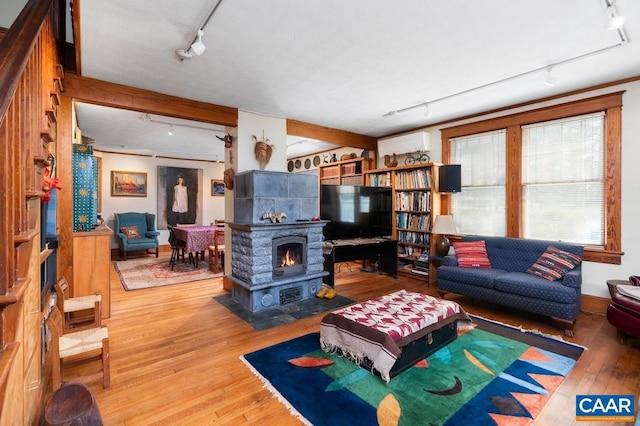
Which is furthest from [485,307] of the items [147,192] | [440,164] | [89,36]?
[147,192]

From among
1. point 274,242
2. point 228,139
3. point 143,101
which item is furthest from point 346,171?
point 143,101

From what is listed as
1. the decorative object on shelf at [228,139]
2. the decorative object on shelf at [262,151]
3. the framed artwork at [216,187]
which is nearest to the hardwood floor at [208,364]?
the decorative object on shelf at [262,151]

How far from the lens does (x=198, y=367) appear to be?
7.98ft

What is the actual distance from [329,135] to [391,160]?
128cm

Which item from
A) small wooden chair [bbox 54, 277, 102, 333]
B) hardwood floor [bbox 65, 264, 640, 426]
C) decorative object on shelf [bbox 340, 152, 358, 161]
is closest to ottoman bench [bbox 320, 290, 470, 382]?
hardwood floor [bbox 65, 264, 640, 426]

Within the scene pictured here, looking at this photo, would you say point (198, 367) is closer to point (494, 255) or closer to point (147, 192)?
point (494, 255)

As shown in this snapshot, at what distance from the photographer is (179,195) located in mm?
8211

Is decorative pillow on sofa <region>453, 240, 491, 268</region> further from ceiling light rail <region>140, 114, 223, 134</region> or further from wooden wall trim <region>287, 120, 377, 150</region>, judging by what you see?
ceiling light rail <region>140, 114, 223, 134</region>

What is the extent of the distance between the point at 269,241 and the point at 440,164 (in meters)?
3.03

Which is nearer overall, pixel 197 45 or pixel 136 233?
pixel 197 45

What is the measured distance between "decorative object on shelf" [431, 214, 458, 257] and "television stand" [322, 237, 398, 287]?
0.78 meters

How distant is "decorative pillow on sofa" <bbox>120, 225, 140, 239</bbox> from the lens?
702 cm

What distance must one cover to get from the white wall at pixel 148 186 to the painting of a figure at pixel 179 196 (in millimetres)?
116

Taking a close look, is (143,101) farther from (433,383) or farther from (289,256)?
(433,383)
